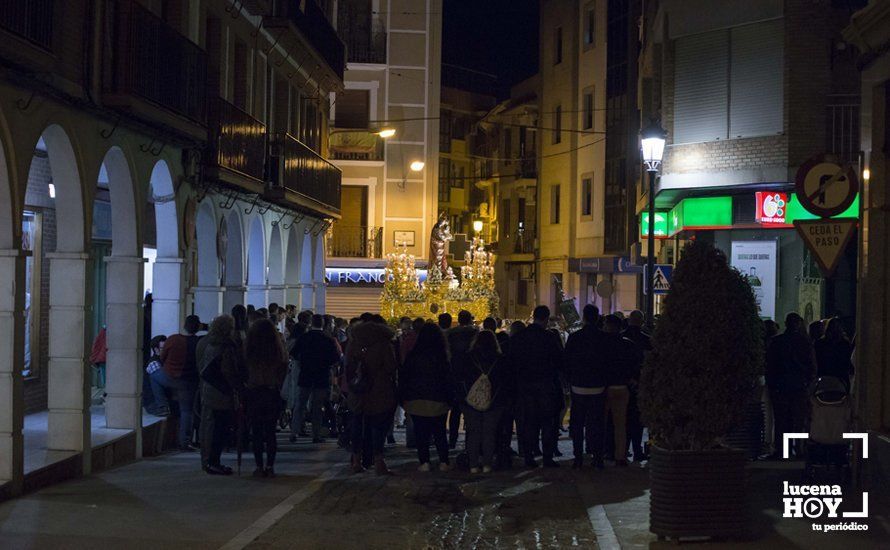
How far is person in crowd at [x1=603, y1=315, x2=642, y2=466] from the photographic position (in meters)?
14.7

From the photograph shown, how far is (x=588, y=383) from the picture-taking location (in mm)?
14469

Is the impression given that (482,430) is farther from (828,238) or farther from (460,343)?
(828,238)

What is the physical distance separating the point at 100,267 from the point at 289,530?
11.5 metres

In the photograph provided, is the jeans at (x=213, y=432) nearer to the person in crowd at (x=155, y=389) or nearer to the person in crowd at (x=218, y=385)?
the person in crowd at (x=218, y=385)

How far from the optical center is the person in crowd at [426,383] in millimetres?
14211

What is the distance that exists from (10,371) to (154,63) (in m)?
5.16

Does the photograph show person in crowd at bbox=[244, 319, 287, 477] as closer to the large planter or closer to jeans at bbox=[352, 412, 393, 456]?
jeans at bbox=[352, 412, 393, 456]

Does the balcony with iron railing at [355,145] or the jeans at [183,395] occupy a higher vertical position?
the balcony with iron railing at [355,145]

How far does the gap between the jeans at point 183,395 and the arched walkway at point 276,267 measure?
11.5 meters

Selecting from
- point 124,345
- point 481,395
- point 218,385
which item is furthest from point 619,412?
point 124,345

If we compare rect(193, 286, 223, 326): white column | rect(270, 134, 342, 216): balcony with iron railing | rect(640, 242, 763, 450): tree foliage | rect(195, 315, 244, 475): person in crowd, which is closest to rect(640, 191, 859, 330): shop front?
rect(270, 134, 342, 216): balcony with iron railing

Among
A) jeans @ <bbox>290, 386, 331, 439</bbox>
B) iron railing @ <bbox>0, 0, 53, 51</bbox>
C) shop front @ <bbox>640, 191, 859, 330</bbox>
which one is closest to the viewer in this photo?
iron railing @ <bbox>0, 0, 53, 51</bbox>

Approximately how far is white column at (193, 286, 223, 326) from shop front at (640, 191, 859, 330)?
10299 millimetres

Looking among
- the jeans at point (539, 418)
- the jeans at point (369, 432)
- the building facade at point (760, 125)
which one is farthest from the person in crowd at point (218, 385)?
the building facade at point (760, 125)
